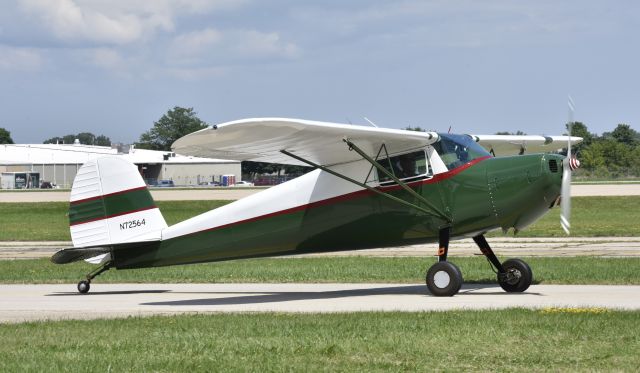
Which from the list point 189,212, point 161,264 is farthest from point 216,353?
point 189,212

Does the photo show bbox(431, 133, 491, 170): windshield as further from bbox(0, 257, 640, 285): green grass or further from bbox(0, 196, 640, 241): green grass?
bbox(0, 196, 640, 241): green grass

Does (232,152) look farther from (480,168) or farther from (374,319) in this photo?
(374,319)

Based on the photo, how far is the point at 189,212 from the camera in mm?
55156

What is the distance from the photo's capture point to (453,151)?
15234 mm

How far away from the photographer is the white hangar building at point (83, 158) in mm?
122500

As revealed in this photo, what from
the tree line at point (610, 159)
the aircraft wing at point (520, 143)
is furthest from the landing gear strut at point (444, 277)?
the tree line at point (610, 159)

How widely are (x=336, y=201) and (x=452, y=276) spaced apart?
7.69 feet

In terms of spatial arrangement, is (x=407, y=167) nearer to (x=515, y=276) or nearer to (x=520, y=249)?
(x=515, y=276)

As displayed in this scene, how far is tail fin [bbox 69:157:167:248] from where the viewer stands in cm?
1673

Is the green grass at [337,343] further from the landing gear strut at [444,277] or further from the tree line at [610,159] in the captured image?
the tree line at [610,159]

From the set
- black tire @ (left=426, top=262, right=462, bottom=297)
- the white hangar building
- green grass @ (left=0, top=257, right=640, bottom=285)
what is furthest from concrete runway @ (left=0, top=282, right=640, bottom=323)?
the white hangar building

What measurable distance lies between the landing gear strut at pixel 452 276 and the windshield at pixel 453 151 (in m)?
1.08

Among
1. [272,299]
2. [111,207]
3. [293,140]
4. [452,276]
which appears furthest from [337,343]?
[111,207]

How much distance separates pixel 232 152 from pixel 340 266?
6.76 metres
